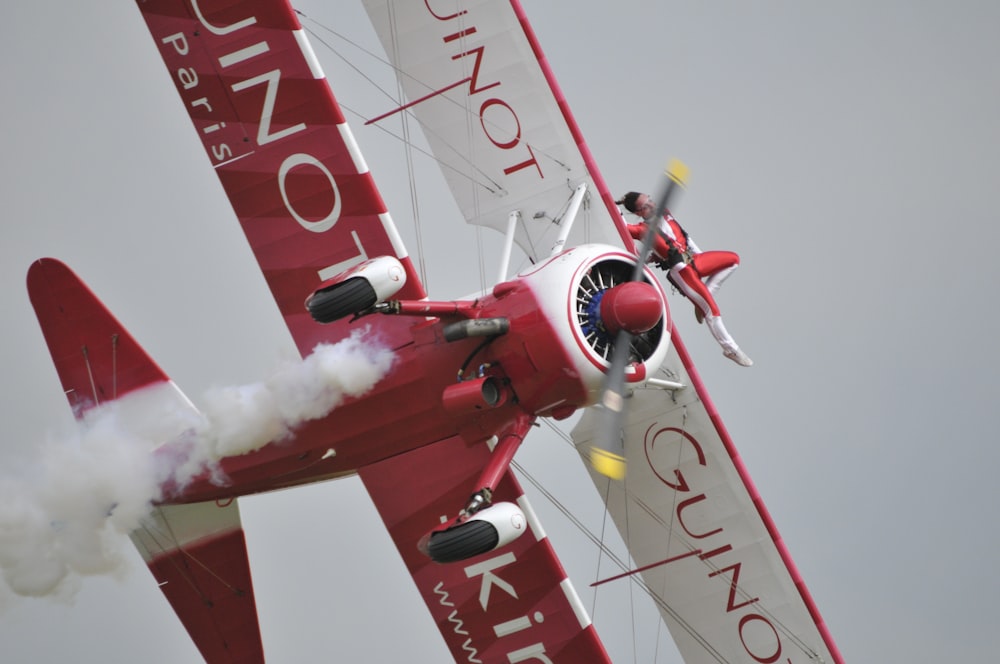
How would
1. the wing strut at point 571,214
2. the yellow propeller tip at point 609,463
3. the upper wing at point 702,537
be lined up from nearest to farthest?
the yellow propeller tip at point 609,463 < the wing strut at point 571,214 < the upper wing at point 702,537

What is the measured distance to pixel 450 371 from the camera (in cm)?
1636

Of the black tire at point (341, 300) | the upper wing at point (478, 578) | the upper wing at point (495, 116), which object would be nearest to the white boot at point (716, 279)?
the upper wing at point (495, 116)

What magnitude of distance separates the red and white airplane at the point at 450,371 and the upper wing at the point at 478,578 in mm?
24

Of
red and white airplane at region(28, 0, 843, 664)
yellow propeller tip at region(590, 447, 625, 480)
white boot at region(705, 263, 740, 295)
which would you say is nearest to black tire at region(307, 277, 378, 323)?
red and white airplane at region(28, 0, 843, 664)

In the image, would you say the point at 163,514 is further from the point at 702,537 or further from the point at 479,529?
the point at 702,537

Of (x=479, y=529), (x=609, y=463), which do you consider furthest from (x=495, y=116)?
(x=479, y=529)

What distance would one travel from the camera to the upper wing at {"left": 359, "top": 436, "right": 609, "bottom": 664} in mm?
17938

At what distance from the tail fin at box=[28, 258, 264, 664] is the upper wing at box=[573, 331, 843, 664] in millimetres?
4252

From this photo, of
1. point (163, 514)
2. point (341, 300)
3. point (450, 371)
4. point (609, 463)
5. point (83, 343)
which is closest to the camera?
point (341, 300)

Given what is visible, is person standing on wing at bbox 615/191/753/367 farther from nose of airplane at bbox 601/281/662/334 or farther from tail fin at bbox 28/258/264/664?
tail fin at bbox 28/258/264/664

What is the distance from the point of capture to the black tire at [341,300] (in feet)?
48.9

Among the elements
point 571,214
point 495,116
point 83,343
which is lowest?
point 571,214

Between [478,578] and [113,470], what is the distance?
423 cm

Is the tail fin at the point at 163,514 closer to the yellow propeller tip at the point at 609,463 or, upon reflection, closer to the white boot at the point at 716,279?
the yellow propeller tip at the point at 609,463
